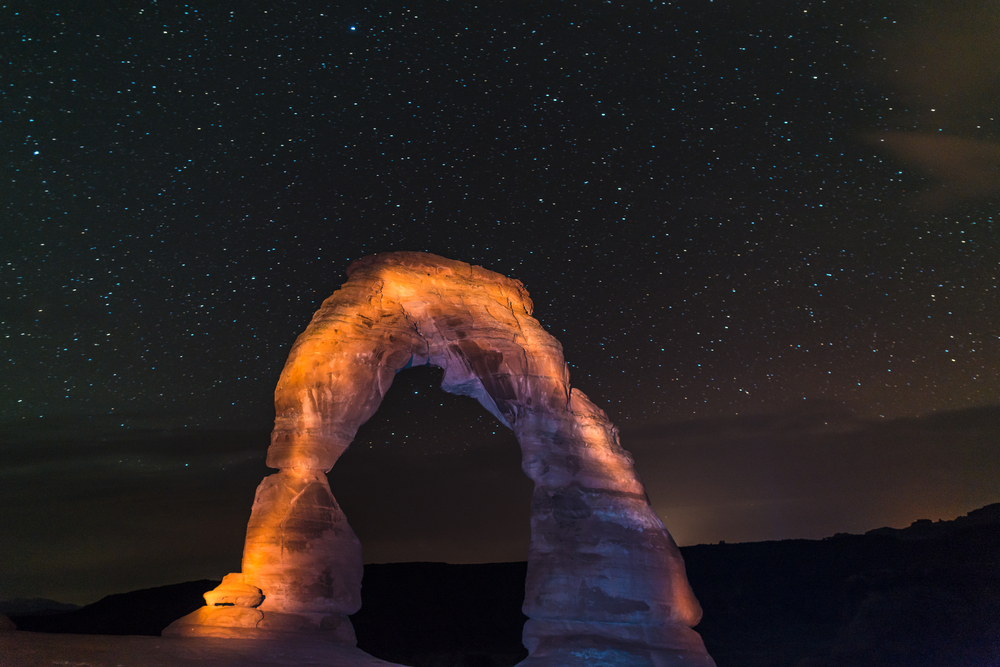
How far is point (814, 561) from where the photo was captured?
164 ft

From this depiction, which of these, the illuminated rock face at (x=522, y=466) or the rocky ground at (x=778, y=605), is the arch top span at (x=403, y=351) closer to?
the illuminated rock face at (x=522, y=466)

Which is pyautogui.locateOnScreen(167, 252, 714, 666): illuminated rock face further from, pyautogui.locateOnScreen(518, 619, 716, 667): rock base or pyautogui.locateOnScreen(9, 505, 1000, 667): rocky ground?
pyautogui.locateOnScreen(9, 505, 1000, 667): rocky ground

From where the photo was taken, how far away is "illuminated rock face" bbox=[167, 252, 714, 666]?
1298 cm

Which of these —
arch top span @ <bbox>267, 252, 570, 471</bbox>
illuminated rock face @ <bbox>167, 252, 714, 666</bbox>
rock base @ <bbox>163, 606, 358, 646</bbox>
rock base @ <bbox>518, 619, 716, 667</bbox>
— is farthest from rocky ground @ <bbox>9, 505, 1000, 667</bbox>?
rock base @ <bbox>163, 606, 358, 646</bbox>

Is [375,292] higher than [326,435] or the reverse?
higher

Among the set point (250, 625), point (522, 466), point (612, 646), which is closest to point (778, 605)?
point (522, 466)

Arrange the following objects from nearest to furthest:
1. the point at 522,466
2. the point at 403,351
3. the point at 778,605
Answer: the point at 522,466 → the point at 403,351 → the point at 778,605

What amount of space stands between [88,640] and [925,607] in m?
32.1

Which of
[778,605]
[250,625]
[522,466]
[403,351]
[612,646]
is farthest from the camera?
[778,605]

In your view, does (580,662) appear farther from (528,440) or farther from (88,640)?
(88,640)

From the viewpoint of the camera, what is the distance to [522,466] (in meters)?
14.9

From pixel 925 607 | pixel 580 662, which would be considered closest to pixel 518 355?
pixel 580 662

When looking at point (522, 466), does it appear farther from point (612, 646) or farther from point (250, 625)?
point (250, 625)

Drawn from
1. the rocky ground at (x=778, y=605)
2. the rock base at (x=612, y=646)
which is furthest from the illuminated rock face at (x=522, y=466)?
the rocky ground at (x=778, y=605)
